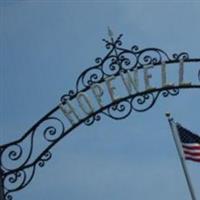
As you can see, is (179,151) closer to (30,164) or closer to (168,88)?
(168,88)

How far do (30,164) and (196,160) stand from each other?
267cm

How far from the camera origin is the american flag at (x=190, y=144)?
1065 cm

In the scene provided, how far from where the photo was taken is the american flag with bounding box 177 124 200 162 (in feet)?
34.9

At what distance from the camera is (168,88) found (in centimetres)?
973

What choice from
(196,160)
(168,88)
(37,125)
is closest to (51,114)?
(37,125)

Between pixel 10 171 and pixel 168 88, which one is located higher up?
pixel 168 88

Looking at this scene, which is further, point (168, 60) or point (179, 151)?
point (179, 151)

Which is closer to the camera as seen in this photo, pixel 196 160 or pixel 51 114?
pixel 51 114

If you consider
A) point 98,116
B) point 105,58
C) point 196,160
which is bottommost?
point 196,160

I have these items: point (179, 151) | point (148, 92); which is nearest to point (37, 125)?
point (148, 92)

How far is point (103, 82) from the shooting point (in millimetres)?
9703

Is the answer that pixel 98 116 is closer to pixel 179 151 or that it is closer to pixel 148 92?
pixel 148 92

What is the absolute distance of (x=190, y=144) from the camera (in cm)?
1071

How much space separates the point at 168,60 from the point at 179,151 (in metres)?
1.77
